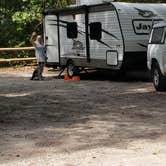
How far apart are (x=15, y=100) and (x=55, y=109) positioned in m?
2.19

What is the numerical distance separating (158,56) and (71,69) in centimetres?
617

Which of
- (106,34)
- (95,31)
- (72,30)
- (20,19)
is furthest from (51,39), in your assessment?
(20,19)

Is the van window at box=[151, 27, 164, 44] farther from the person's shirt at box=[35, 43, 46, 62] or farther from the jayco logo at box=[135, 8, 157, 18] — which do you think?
the person's shirt at box=[35, 43, 46, 62]

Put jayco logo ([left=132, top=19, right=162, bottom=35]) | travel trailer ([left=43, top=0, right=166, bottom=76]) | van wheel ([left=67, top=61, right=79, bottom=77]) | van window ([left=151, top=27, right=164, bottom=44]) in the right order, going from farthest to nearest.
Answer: van wheel ([left=67, top=61, right=79, bottom=77]), jayco logo ([left=132, top=19, right=162, bottom=35]), travel trailer ([left=43, top=0, right=166, bottom=76]), van window ([left=151, top=27, right=164, bottom=44])

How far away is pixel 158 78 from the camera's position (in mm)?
16234

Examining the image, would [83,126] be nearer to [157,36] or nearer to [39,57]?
[157,36]

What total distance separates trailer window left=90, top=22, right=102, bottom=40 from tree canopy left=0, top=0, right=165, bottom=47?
11.9m

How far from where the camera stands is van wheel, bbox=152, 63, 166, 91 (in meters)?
16.0

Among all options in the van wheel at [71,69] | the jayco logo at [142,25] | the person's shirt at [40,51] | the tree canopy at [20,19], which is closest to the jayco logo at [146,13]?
the jayco logo at [142,25]

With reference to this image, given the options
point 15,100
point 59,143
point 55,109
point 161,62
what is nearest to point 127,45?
point 161,62

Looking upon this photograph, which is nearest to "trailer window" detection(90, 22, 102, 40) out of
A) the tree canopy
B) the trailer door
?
the trailer door

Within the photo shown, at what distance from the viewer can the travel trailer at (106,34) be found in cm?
1884

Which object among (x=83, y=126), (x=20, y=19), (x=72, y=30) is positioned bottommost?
(x=20, y=19)

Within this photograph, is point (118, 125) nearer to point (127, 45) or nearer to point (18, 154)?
point (18, 154)
